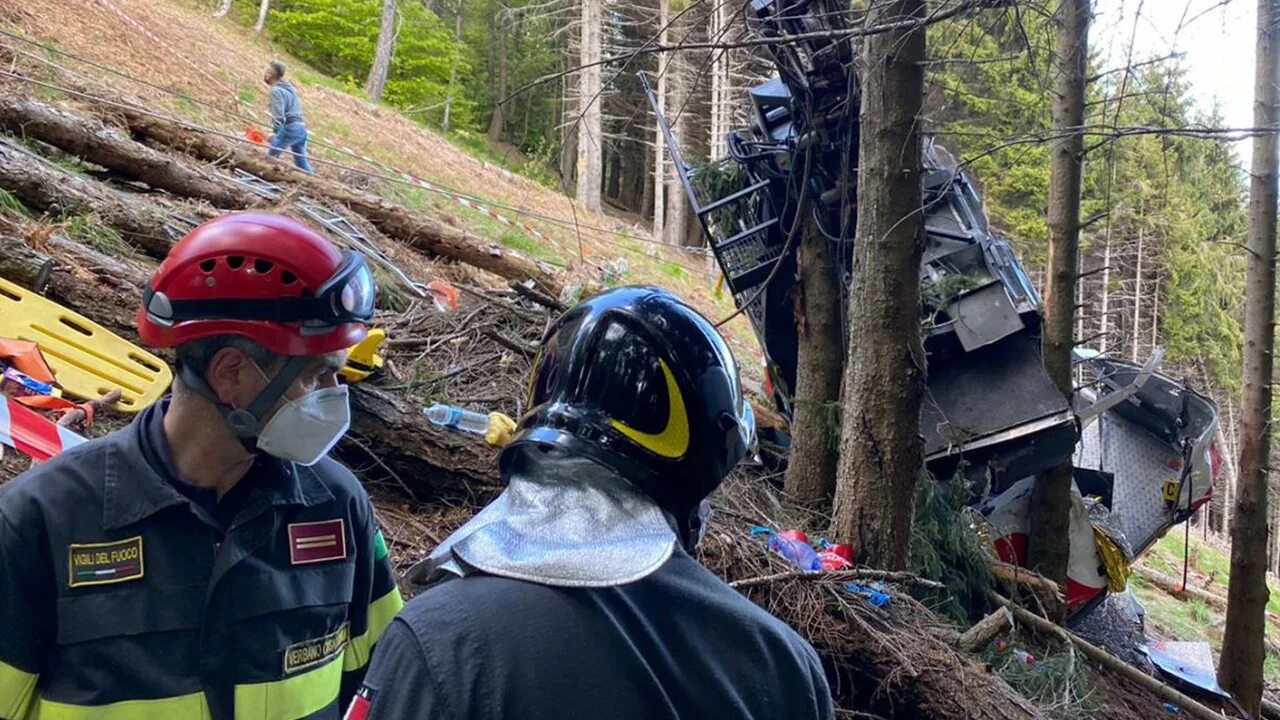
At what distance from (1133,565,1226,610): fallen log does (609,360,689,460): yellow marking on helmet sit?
15314mm

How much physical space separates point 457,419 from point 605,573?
12.6ft

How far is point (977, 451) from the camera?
6.23m

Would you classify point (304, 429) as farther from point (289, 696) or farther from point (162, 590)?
point (289, 696)

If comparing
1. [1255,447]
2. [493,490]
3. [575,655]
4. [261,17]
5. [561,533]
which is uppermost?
[261,17]

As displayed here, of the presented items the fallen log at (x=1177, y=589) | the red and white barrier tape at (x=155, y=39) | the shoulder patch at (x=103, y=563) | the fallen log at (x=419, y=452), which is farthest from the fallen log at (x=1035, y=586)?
the red and white barrier tape at (x=155, y=39)

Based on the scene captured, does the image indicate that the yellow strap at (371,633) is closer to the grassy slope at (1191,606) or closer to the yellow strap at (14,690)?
the yellow strap at (14,690)

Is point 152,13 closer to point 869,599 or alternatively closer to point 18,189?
point 18,189

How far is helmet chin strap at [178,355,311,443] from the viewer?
6.93 ft

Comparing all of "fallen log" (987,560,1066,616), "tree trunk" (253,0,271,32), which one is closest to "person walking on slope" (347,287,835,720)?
"fallen log" (987,560,1066,616)

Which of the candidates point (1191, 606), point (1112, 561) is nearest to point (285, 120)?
point (1112, 561)

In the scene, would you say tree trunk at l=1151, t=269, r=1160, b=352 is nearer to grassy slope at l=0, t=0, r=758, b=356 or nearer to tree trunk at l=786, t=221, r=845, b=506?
grassy slope at l=0, t=0, r=758, b=356

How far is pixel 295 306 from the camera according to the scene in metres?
2.20

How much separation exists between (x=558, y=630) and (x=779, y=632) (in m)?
0.34

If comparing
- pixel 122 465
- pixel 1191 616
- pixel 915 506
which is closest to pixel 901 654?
pixel 915 506
